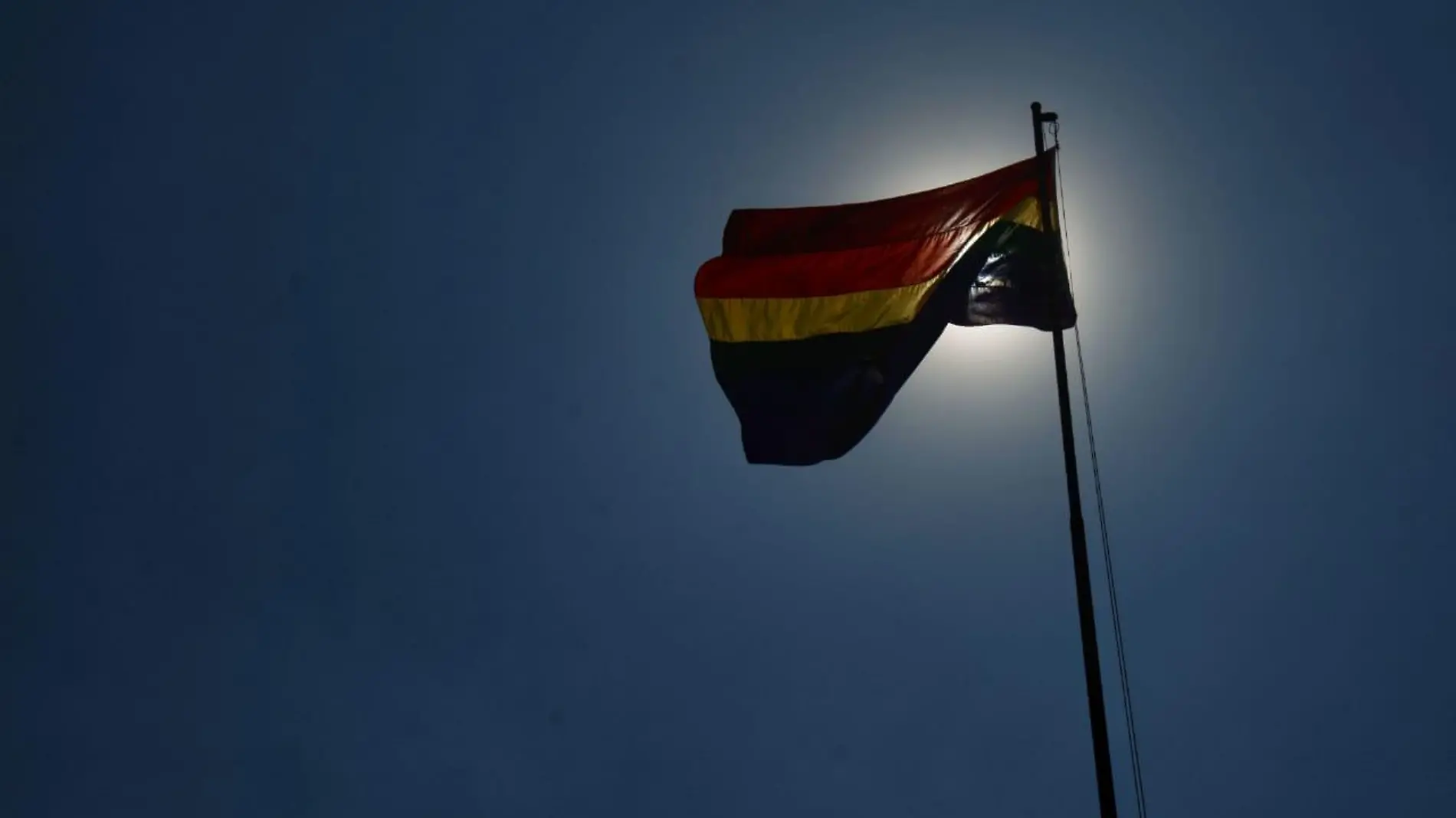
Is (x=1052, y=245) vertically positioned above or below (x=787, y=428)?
above

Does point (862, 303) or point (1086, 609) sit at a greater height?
point (862, 303)

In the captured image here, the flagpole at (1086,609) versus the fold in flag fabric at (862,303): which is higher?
the fold in flag fabric at (862,303)

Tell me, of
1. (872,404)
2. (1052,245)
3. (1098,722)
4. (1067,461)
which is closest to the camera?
(1098,722)

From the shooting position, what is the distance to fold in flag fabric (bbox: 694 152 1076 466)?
11570mm

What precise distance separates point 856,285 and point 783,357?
119 cm

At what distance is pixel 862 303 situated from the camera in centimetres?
1212

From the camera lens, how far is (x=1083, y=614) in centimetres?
876

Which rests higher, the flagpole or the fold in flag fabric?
the fold in flag fabric

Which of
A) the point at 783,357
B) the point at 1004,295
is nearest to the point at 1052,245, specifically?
the point at 1004,295

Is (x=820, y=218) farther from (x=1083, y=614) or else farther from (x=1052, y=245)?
(x=1083, y=614)

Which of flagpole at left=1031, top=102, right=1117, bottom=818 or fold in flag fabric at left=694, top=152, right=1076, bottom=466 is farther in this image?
fold in flag fabric at left=694, top=152, right=1076, bottom=466

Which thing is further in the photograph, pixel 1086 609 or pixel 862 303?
pixel 862 303

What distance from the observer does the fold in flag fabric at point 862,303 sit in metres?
11.6

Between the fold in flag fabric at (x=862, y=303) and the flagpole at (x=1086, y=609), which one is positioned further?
the fold in flag fabric at (x=862, y=303)
